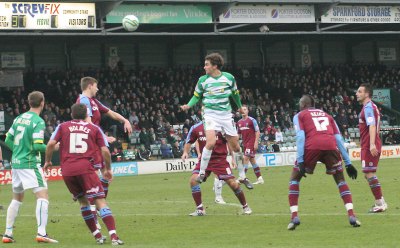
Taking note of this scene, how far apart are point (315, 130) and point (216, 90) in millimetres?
3208

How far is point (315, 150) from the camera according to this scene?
42.4 ft

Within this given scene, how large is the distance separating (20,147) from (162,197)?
926cm

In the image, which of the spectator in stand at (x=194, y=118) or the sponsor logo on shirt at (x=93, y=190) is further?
the spectator in stand at (x=194, y=118)

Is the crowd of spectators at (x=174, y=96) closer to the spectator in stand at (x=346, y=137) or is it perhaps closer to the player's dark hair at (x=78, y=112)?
the spectator in stand at (x=346, y=137)

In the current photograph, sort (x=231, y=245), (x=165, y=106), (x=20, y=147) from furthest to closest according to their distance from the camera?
(x=165, y=106), (x=20, y=147), (x=231, y=245)

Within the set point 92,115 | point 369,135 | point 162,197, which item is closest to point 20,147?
point 92,115

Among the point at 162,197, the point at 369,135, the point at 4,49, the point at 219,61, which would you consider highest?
the point at 4,49

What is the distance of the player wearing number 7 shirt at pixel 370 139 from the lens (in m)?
15.0

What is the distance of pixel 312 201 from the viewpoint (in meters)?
18.4

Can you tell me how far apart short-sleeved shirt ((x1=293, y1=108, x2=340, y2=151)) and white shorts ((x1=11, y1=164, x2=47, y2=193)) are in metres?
3.77

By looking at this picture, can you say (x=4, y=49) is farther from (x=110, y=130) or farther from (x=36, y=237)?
(x=36, y=237)

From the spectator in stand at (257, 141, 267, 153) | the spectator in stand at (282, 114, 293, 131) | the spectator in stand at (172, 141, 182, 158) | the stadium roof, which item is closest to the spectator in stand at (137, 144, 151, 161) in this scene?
the spectator in stand at (172, 141, 182, 158)

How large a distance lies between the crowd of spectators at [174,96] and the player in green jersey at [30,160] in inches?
998

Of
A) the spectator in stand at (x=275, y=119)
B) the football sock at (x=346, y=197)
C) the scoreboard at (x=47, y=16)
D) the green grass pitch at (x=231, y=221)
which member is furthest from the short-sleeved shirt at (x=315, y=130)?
the spectator in stand at (x=275, y=119)
